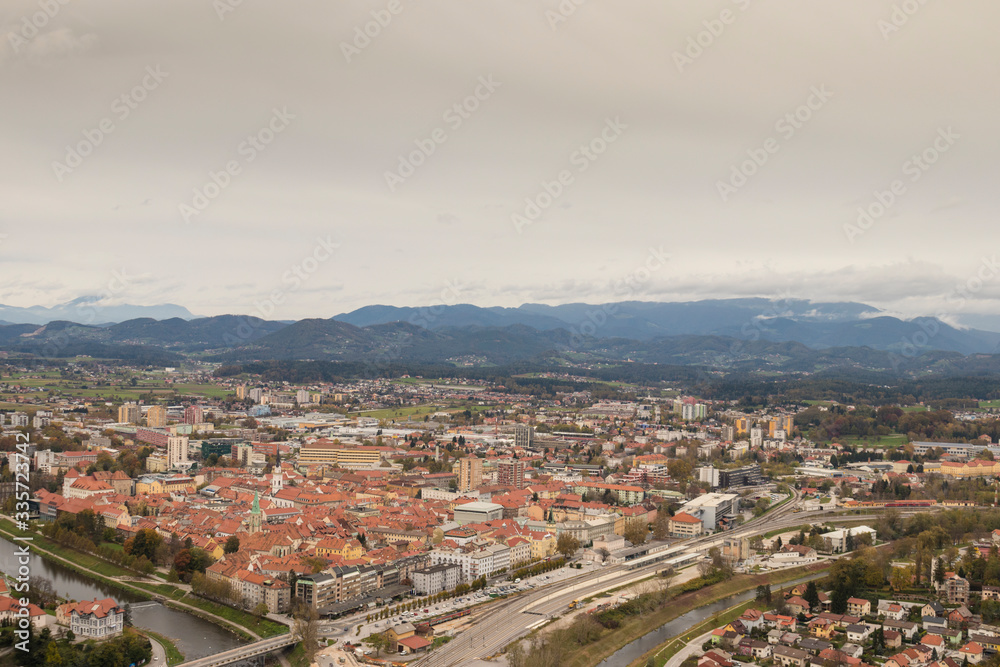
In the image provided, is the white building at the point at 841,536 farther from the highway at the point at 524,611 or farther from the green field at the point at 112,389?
the green field at the point at 112,389

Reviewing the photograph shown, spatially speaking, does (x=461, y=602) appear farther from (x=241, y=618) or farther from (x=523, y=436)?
(x=523, y=436)

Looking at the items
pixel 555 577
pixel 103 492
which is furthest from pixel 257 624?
pixel 103 492

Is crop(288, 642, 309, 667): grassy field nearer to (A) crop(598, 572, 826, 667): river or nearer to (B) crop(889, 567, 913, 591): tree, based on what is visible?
(A) crop(598, 572, 826, 667): river

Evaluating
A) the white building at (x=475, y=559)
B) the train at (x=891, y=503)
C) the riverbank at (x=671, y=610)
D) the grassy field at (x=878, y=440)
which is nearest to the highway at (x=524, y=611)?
the riverbank at (x=671, y=610)

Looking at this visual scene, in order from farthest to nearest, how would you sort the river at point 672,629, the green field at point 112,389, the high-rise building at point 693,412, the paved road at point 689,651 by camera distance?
the green field at point 112,389 → the high-rise building at point 693,412 → the river at point 672,629 → the paved road at point 689,651

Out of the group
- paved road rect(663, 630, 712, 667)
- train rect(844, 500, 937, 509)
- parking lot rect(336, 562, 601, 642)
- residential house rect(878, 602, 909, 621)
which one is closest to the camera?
paved road rect(663, 630, 712, 667)

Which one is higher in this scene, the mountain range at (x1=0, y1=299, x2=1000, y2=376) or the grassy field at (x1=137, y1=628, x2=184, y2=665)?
the mountain range at (x1=0, y1=299, x2=1000, y2=376)

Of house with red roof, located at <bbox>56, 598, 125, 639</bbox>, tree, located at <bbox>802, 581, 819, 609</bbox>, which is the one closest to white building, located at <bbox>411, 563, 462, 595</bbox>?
house with red roof, located at <bbox>56, 598, 125, 639</bbox>
